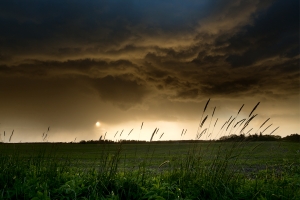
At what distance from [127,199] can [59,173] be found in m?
1.78

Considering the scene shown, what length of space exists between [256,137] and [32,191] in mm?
5044

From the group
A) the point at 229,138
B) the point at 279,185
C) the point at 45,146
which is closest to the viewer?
the point at 279,185

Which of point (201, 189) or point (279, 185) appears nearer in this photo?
point (201, 189)

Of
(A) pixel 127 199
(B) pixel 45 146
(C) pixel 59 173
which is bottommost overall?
(A) pixel 127 199

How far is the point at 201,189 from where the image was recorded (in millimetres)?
5664

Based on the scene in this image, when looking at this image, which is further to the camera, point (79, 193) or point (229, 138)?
point (229, 138)

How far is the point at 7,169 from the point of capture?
6.27 metres

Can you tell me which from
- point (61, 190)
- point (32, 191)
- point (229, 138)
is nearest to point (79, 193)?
point (61, 190)

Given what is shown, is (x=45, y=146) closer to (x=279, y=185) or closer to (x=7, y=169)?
(x=7, y=169)

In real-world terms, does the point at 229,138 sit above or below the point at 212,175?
above

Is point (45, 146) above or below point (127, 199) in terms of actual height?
above

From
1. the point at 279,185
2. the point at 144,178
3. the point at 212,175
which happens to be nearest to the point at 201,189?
the point at 212,175

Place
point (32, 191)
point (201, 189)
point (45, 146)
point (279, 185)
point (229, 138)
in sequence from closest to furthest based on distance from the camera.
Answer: point (32, 191) < point (201, 189) < point (279, 185) < point (229, 138) < point (45, 146)

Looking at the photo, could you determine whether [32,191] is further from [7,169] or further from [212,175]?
[212,175]
